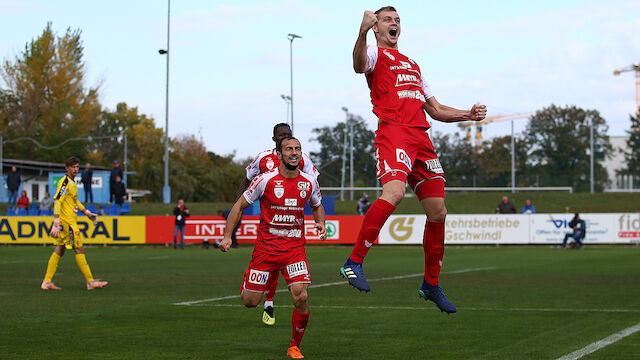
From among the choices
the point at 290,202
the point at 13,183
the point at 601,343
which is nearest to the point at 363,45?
the point at 290,202

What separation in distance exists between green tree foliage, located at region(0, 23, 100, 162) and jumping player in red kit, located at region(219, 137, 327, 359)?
7368cm

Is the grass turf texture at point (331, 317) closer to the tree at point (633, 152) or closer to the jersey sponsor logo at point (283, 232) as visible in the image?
the jersey sponsor logo at point (283, 232)

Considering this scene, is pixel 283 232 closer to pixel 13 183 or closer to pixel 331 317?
pixel 331 317

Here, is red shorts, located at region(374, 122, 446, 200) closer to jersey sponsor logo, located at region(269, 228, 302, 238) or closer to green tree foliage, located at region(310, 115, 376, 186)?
jersey sponsor logo, located at region(269, 228, 302, 238)

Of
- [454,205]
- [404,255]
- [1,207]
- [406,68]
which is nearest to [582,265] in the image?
[404,255]

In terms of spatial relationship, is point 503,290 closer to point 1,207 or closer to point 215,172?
point 1,207

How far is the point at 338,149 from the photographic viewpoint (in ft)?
236

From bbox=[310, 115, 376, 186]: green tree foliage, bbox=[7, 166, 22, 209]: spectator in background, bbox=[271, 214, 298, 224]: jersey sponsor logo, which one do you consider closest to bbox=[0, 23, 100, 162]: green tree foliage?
bbox=[310, 115, 376, 186]: green tree foliage

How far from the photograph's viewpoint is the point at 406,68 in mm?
6672

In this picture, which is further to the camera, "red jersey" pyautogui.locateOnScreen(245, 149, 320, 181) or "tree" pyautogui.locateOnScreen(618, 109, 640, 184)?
"tree" pyautogui.locateOnScreen(618, 109, 640, 184)

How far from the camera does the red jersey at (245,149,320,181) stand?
10578 mm

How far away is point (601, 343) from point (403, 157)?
5.69 metres

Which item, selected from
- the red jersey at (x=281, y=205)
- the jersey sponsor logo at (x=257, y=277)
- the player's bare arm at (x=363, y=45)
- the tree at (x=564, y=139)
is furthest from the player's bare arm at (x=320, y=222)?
the tree at (x=564, y=139)

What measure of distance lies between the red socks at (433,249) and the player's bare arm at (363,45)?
56.6 inches
